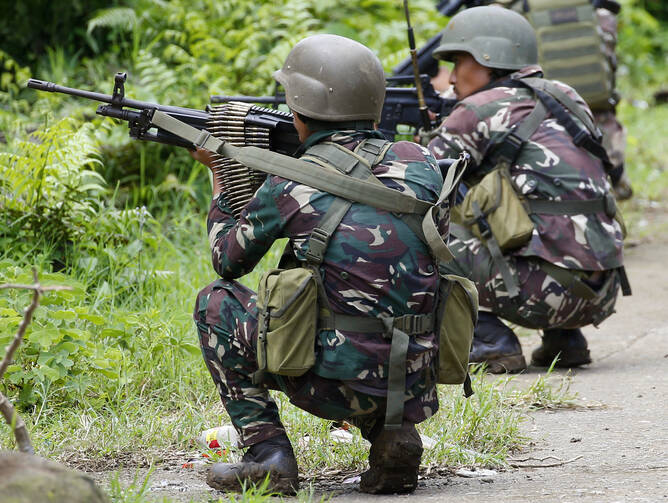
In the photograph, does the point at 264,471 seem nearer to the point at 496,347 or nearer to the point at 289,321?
the point at 289,321

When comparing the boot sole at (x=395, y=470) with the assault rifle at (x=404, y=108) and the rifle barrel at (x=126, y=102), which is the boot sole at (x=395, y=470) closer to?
the rifle barrel at (x=126, y=102)

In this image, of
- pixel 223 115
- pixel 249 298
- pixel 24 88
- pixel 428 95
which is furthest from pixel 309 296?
pixel 24 88

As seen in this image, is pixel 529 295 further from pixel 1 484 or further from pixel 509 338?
pixel 1 484

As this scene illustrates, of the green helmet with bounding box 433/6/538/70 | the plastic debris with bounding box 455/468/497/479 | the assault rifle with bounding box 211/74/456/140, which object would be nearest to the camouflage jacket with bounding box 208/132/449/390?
the plastic debris with bounding box 455/468/497/479

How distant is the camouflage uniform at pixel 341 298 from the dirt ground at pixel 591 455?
300 millimetres

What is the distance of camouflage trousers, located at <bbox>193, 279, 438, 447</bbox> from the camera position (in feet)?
10.3

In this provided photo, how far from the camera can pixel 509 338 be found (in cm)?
514

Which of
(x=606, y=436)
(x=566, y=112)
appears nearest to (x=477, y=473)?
(x=606, y=436)

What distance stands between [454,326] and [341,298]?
1.39 ft

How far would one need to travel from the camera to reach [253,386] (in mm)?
3281

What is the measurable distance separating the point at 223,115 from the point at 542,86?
2018mm

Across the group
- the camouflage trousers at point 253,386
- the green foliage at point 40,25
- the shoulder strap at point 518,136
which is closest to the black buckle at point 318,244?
the camouflage trousers at point 253,386

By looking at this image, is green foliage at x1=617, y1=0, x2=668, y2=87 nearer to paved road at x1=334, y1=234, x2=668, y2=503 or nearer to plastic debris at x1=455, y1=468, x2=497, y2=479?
paved road at x1=334, y1=234, x2=668, y2=503

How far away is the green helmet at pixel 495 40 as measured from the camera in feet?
16.8
